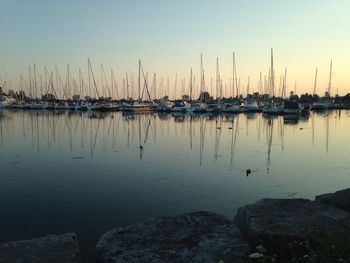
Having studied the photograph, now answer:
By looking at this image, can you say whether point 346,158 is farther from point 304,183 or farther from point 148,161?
point 148,161

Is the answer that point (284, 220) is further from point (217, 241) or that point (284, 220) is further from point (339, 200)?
point (339, 200)

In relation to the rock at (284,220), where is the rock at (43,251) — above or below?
below

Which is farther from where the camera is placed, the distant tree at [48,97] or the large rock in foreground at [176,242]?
the distant tree at [48,97]

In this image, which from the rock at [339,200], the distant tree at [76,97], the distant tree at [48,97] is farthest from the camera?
the distant tree at [48,97]

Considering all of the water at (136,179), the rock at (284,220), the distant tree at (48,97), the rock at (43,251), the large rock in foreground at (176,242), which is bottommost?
the water at (136,179)

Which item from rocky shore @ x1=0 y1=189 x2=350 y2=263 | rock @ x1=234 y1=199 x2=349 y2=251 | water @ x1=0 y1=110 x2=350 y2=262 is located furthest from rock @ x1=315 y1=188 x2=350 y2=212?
water @ x1=0 y1=110 x2=350 y2=262

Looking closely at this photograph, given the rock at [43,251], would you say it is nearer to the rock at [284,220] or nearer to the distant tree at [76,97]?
the rock at [284,220]

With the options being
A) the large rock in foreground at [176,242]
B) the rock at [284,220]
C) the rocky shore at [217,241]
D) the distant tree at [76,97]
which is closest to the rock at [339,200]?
the rock at [284,220]

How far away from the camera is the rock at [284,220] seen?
25.8 ft

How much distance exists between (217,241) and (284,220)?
1643mm

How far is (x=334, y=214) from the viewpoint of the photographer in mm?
9484

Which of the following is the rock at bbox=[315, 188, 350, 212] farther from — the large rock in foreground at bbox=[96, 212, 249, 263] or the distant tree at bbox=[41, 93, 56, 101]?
the distant tree at bbox=[41, 93, 56, 101]

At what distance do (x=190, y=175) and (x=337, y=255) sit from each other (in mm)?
14820

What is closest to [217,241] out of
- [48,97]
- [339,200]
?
[339,200]
